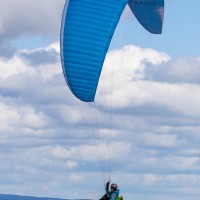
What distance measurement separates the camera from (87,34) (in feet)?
147

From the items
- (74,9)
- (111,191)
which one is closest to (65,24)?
(74,9)

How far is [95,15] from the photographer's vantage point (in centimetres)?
4475

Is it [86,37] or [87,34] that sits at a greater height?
[87,34]

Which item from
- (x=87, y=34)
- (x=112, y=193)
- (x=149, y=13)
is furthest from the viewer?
(x=149, y=13)

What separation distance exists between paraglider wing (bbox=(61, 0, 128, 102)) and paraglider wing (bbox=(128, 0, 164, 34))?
20.9 ft

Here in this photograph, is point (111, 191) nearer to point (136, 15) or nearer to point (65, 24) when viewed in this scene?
point (65, 24)

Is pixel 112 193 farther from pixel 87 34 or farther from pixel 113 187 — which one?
pixel 87 34

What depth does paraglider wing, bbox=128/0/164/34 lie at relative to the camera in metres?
51.0

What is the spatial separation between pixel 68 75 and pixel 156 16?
30.0ft

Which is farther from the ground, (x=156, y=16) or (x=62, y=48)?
(x=156, y=16)

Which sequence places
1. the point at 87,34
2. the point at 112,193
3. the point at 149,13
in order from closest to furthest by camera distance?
the point at 112,193
the point at 87,34
the point at 149,13

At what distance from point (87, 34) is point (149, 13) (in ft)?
26.8

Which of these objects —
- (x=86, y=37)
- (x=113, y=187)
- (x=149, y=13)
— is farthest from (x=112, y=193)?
(x=149, y=13)

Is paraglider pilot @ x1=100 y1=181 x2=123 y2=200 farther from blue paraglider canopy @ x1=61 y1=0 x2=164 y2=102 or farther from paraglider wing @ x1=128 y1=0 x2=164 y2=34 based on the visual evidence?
paraglider wing @ x1=128 y1=0 x2=164 y2=34
